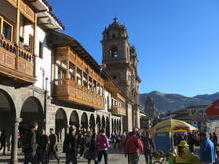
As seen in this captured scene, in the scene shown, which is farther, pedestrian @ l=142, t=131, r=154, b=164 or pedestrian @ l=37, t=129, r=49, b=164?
pedestrian @ l=142, t=131, r=154, b=164

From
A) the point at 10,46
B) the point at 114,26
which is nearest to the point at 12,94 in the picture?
the point at 10,46

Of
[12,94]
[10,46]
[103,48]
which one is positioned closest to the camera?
[10,46]

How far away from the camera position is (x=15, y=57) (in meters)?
11.9

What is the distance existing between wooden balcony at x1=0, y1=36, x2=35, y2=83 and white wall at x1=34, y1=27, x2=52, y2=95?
2819 mm

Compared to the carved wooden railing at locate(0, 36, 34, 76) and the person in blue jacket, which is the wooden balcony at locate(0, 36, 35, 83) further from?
the person in blue jacket

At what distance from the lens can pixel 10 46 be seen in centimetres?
1171

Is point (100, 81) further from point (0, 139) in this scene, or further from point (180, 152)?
point (180, 152)

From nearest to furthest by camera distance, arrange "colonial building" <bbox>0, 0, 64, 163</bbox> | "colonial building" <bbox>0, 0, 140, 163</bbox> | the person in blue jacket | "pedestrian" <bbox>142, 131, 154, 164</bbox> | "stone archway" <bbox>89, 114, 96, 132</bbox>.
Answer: the person in blue jacket < "colonial building" <bbox>0, 0, 64, 163</bbox> < "colonial building" <bbox>0, 0, 140, 163</bbox> < "pedestrian" <bbox>142, 131, 154, 164</bbox> < "stone archway" <bbox>89, 114, 96, 132</bbox>

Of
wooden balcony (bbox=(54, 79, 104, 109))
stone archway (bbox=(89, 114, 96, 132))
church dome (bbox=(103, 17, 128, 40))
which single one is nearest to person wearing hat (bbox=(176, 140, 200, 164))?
wooden balcony (bbox=(54, 79, 104, 109))

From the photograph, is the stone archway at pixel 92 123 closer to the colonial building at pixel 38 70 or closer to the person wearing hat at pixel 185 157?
the colonial building at pixel 38 70

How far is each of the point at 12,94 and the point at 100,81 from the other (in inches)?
739

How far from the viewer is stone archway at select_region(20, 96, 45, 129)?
16672 millimetres

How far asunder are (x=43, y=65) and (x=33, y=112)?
2791 mm

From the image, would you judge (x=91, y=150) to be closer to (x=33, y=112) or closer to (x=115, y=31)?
(x=33, y=112)
